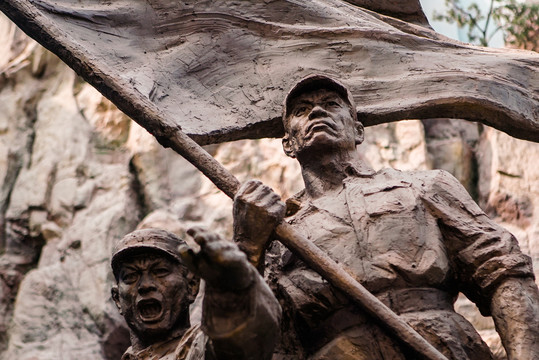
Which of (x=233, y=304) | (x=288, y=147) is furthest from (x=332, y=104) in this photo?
(x=233, y=304)

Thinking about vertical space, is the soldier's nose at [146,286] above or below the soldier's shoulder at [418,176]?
below

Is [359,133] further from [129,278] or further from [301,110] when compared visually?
[129,278]

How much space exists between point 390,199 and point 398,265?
0.42 metres

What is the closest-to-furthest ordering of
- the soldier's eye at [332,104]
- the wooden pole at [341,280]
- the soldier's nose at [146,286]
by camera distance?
the wooden pole at [341,280] < the soldier's nose at [146,286] < the soldier's eye at [332,104]

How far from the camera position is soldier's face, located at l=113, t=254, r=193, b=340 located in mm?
5676

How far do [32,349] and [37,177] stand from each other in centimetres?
276

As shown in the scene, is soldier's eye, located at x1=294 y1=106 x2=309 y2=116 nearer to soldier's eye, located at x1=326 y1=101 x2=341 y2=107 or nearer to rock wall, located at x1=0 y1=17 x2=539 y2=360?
soldier's eye, located at x1=326 y1=101 x2=341 y2=107

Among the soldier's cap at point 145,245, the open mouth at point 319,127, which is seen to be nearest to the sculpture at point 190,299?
the soldier's cap at point 145,245

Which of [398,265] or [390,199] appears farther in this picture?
[390,199]

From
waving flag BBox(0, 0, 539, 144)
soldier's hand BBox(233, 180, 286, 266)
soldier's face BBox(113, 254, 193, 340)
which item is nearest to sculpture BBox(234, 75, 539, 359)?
soldier's hand BBox(233, 180, 286, 266)

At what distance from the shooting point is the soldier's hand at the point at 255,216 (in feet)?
15.4

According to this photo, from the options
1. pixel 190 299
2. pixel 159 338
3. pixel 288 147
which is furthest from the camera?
pixel 288 147

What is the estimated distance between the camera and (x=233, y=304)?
429cm

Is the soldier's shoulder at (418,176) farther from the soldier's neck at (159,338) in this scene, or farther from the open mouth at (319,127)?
the soldier's neck at (159,338)
